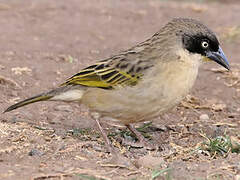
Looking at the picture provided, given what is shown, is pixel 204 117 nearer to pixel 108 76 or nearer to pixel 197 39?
pixel 197 39

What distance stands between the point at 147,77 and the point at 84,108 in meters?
2.06

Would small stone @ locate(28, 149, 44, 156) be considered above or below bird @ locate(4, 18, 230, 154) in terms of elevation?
below

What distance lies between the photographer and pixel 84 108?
8328 millimetres

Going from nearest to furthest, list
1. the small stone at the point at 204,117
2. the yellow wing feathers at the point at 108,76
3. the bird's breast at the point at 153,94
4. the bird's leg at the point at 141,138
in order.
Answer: the bird's breast at the point at 153,94, the yellow wing feathers at the point at 108,76, the bird's leg at the point at 141,138, the small stone at the point at 204,117

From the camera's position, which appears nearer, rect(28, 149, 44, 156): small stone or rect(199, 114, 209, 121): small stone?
rect(28, 149, 44, 156): small stone

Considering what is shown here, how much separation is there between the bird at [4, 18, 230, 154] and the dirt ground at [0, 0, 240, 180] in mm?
457

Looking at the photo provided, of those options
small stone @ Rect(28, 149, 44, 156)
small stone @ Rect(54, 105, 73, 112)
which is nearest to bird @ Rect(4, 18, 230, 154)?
small stone @ Rect(28, 149, 44, 156)

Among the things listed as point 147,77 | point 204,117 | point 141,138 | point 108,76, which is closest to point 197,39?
point 147,77

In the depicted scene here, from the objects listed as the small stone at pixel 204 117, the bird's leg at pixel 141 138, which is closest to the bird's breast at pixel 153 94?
the bird's leg at pixel 141 138

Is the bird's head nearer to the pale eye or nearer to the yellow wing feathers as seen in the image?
the pale eye

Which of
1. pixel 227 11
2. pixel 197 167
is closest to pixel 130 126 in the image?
pixel 197 167

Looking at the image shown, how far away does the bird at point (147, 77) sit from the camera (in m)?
6.46

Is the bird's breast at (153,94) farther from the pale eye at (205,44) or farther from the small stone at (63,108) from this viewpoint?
the small stone at (63,108)

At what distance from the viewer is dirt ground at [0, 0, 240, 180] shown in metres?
5.64
